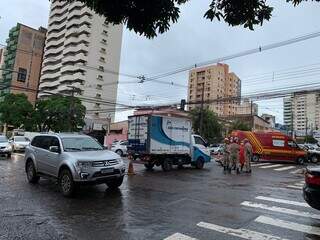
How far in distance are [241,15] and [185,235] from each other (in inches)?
158

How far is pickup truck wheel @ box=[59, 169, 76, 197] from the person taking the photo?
445 inches

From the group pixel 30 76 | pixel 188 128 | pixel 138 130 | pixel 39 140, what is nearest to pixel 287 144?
pixel 188 128

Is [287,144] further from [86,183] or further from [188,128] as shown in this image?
[86,183]

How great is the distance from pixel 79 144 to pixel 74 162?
Answer: 56.2 inches

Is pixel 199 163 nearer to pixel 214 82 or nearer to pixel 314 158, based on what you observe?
pixel 314 158

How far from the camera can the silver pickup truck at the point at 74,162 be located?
11.3 m

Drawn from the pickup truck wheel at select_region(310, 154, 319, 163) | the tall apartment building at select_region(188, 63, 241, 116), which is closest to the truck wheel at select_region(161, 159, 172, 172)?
the pickup truck wheel at select_region(310, 154, 319, 163)

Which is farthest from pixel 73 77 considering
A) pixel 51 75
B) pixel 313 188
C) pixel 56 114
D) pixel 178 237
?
pixel 178 237

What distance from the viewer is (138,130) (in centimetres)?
2166

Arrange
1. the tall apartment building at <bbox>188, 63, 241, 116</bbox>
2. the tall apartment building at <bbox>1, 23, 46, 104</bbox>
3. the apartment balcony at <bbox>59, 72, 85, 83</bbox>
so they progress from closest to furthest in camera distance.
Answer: the tall apartment building at <bbox>188, 63, 241, 116</bbox> → the apartment balcony at <bbox>59, 72, 85, 83</bbox> → the tall apartment building at <bbox>1, 23, 46, 104</bbox>

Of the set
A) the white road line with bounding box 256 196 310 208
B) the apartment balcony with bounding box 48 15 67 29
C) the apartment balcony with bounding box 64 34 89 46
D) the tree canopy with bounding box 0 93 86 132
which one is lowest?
the white road line with bounding box 256 196 310 208

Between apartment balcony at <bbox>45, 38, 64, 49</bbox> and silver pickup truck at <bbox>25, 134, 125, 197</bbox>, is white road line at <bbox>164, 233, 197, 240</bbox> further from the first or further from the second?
apartment balcony at <bbox>45, 38, 64, 49</bbox>

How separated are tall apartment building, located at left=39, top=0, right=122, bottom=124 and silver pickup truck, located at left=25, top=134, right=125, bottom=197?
280 ft

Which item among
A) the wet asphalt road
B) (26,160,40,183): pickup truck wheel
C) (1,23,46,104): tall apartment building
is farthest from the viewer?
(1,23,46,104): tall apartment building
